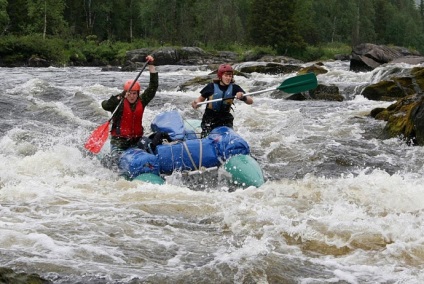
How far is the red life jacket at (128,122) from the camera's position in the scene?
7591 millimetres

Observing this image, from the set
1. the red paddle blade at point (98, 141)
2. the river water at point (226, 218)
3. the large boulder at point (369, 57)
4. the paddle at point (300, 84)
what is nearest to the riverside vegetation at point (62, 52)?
the large boulder at point (369, 57)

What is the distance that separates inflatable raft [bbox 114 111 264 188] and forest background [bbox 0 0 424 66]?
78.8 ft

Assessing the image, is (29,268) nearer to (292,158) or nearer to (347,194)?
(347,194)

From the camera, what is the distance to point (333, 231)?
16.4 feet

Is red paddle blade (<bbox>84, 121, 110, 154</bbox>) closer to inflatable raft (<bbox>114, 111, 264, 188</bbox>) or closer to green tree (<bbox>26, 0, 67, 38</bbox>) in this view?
inflatable raft (<bbox>114, 111, 264, 188</bbox>)

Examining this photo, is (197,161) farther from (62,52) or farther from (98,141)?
(62,52)

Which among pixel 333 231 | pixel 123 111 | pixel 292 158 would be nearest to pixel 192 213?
pixel 333 231

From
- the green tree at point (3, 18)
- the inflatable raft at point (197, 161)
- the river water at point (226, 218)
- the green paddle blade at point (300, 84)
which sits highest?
the green tree at point (3, 18)

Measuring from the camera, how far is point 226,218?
5336mm

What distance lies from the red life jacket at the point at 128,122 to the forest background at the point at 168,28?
2318cm

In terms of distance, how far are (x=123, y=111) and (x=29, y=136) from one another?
2.61 meters

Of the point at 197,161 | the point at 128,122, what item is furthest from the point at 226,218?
the point at 128,122

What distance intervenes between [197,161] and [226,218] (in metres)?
1.71

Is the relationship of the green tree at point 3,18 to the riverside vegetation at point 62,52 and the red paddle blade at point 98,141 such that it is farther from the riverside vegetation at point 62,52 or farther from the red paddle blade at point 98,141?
the red paddle blade at point 98,141
